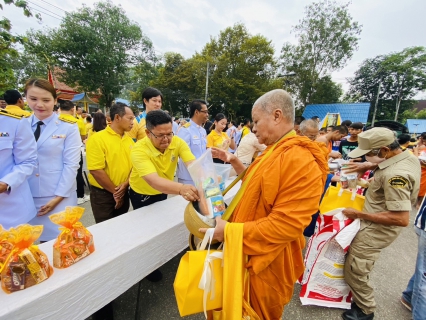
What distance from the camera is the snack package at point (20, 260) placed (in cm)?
100

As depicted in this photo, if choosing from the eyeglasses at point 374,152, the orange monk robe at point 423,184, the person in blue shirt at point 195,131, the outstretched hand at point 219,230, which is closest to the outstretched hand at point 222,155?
the outstretched hand at point 219,230

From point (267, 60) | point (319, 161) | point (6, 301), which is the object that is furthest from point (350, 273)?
point (267, 60)

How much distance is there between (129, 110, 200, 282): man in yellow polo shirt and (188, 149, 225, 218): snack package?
0.22 ft

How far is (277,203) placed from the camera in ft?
3.58

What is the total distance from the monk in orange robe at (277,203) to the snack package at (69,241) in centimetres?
88

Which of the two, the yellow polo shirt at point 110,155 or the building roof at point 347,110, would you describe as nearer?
the yellow polo shirt at point 110,155

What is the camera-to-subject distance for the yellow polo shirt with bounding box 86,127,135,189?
223 centimetres

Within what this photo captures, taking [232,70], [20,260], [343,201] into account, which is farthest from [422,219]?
[232,70]

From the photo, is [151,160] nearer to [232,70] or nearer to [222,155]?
[222,155]

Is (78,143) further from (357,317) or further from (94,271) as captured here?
(357,317)

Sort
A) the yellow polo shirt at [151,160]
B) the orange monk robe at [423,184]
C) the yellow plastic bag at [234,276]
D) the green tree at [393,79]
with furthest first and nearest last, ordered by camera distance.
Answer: the green tree at [393,79] < the orange monk robe at [423,184] < the yellow polo shirt at [151,160] < the yellow plastic bag at [234,276]

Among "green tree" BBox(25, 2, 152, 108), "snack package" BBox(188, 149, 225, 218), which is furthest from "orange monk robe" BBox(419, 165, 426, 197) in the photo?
"green tree" BBox(25, 2, 152, 108)

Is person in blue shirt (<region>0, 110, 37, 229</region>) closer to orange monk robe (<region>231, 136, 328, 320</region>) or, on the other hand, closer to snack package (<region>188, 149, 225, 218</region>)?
snack package (<region>188, 149, 225, 218</region>)

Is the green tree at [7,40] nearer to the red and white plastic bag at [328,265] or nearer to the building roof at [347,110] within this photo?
the red and white plastic bag at [328,265]
